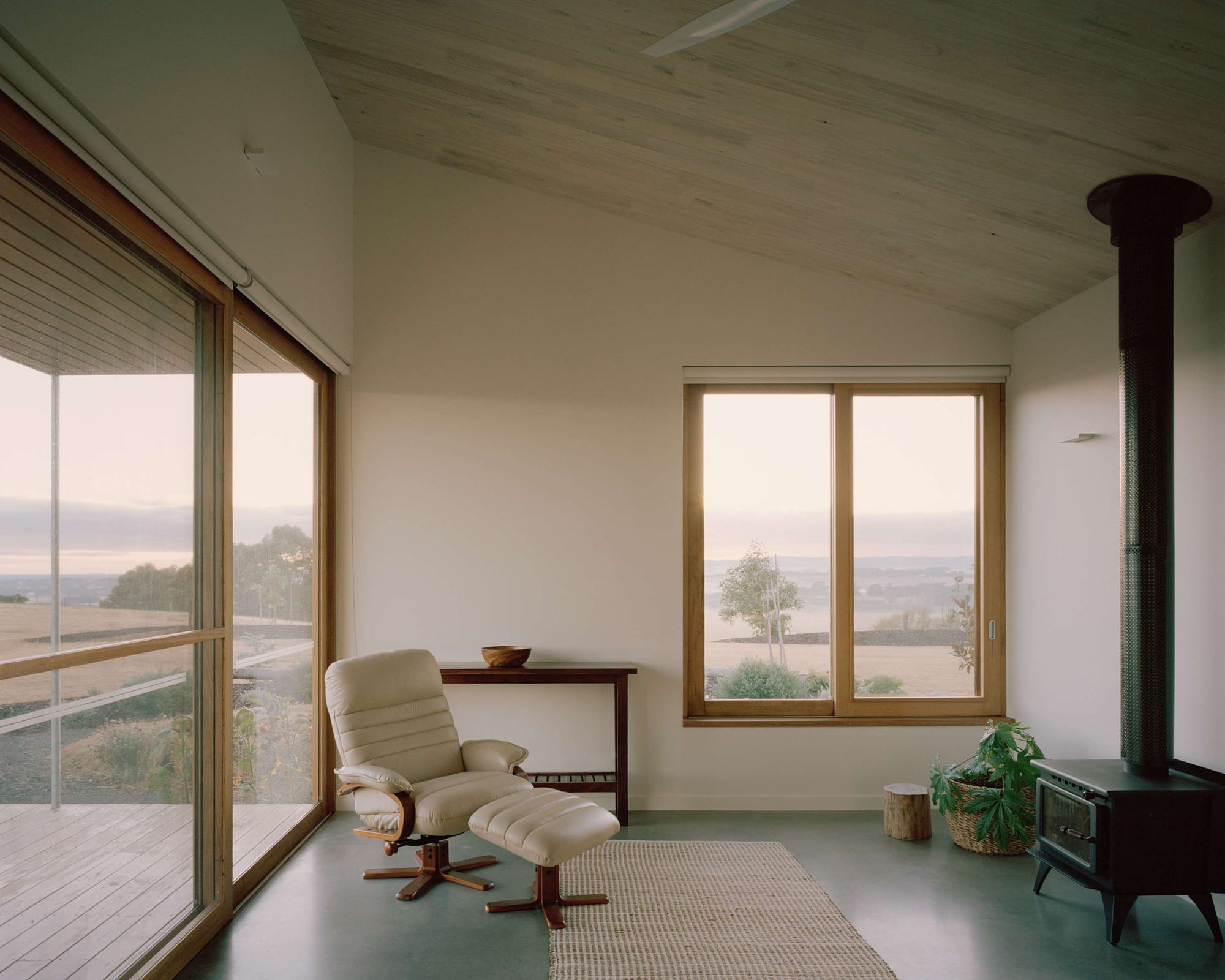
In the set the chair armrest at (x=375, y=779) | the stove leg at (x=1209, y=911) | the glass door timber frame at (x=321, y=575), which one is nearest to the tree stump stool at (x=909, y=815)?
the stove leg at (x=1209, y=911)

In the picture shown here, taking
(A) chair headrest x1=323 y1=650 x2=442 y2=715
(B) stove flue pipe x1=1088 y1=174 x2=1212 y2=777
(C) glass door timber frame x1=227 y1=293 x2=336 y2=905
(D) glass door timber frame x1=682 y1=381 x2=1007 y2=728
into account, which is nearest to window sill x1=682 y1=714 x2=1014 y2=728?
(D) glass door timber frame x1=682 y1=381 x2=1007 y2=728

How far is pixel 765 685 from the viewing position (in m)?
4.73

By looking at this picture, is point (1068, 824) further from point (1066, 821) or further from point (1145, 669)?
point (1145, 669)

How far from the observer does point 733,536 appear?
189 inches

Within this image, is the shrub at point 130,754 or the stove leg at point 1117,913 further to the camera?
the stove leg at point 1117,913

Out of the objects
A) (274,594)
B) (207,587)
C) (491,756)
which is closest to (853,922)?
(491,756)

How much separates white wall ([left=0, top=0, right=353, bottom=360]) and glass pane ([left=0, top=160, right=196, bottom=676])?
302 mm

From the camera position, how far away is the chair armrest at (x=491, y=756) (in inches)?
147

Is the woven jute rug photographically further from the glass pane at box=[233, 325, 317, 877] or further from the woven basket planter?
the glass pane at box=[233, 325, 317, 877]

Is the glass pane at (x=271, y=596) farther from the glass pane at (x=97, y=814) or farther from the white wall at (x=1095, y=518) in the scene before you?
the white wall at (x=1095, y=518)

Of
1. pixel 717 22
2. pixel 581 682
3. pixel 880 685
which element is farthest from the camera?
pixel 880 685

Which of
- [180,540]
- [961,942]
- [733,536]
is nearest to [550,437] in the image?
[733,536]

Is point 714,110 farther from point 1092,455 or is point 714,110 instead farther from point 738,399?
point 1092,455

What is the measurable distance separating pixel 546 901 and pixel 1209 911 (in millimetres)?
2399
